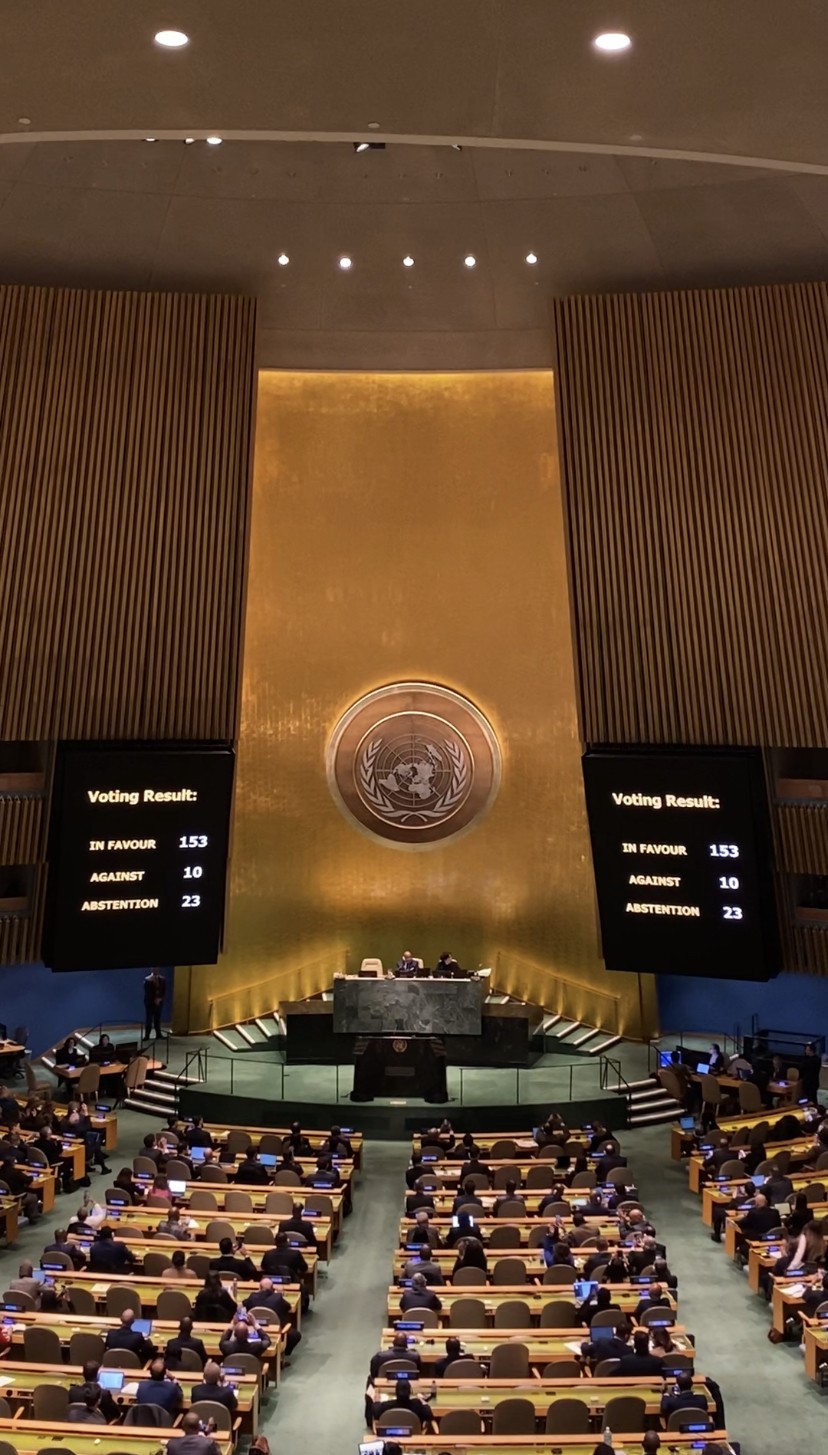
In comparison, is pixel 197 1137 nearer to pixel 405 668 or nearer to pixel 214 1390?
pixel 214 1390

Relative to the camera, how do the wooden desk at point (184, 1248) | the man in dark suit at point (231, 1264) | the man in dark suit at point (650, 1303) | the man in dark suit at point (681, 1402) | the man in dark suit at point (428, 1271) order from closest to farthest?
the man in dark suit at point (681, 1402) < the man in dark suit at point (650, 1303) < the man in dark suit at point (428, 1271) < the man in dark suit at point (231, 1264) < the wooden desk at point (184, 1248)

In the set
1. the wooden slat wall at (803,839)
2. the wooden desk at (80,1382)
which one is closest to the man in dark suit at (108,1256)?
the wooden desk at (80,1382)

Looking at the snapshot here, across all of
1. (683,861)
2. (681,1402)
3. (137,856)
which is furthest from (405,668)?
(681,1402)

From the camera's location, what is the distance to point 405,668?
23.5 meters

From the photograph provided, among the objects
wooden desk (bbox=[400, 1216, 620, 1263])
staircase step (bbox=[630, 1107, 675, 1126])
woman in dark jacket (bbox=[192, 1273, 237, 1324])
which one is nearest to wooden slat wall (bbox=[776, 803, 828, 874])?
staircase step (bbox=[630, 1107, 675, 1126])

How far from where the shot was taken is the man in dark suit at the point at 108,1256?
514 inches

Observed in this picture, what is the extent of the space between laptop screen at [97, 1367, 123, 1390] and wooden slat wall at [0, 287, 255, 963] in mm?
8106

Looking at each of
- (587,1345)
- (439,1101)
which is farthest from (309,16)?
(439,1101)

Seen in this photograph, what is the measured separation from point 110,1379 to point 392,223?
1393 cm

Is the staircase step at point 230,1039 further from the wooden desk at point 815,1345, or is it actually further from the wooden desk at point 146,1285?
the wooden desk at point 815,1345

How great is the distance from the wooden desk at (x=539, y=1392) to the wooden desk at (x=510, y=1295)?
5.42 ft

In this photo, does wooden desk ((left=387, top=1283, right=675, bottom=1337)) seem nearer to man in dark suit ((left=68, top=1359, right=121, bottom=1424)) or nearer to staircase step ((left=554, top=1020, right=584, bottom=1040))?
man in dark suit ((left=68, top=1359, right=121, bottom=1424))

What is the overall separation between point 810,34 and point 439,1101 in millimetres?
16404

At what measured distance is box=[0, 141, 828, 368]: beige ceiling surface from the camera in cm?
1656
